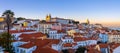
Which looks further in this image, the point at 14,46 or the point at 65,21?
the point at 65,21

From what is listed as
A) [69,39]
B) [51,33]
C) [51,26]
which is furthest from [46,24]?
[69,39]

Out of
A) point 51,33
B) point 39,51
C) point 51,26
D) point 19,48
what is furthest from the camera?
point 51,26

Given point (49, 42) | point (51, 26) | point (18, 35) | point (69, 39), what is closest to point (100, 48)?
point (69, 39)

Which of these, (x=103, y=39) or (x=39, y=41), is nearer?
(x=39, y=41)

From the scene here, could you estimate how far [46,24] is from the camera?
203 feet

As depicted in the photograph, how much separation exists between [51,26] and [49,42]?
95.1 feet

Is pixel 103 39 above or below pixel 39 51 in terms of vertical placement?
below

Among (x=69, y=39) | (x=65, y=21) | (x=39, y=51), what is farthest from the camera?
(x=65, y=21)

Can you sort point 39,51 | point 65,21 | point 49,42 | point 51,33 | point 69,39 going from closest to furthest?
point 39,51, point 49,42, point 69,39, point 51,33, point 65,21

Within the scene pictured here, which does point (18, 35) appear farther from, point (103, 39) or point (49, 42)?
point (103, 39)

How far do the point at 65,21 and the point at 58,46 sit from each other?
52638 mm

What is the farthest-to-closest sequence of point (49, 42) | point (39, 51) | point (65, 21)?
point (65, 21) < point (49, 42) < point (39, 51)

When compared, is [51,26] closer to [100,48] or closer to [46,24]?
[46,24]

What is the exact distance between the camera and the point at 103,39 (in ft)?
211
